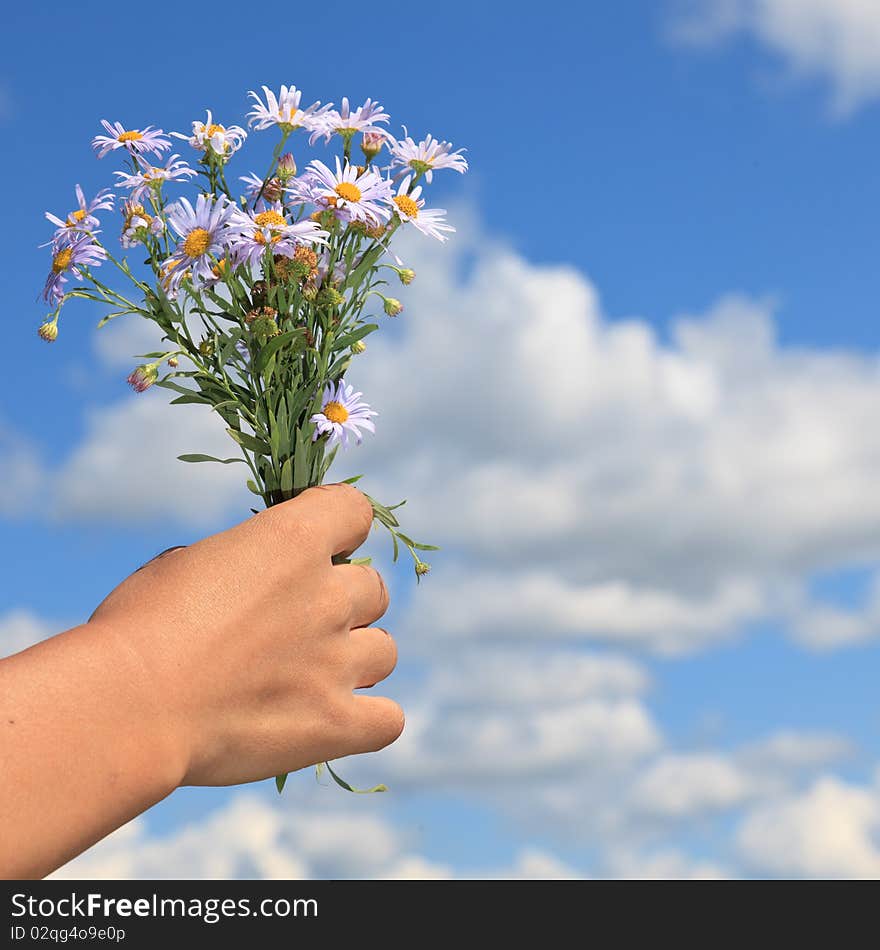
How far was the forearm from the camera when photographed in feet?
8.75

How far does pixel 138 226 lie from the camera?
148 inches

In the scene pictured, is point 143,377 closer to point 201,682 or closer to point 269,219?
point 269,219

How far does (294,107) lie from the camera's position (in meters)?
3.96

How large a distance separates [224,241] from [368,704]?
1773mm

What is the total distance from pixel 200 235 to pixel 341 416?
85 centimetres

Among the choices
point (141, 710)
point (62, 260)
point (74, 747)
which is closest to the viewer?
point (74, 747)

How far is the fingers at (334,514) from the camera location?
11.7ft

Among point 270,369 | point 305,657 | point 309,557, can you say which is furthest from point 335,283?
point 305,657

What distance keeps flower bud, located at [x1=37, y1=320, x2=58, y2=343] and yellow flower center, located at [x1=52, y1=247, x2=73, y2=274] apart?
0.70 feet

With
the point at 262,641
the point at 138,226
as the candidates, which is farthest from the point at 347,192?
the point at 262,641

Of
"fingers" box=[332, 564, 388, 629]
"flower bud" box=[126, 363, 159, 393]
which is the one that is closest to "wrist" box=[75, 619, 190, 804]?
"fingers" box=[332, 564, 388, 629]

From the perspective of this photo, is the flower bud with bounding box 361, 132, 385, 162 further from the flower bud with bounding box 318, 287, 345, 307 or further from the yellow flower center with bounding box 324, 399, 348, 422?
the yellow flower center with bounding box 324, 399, 348, 422
